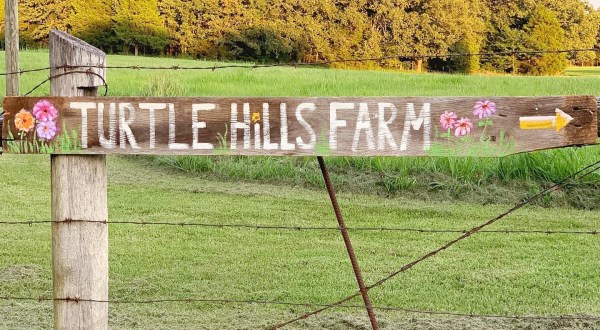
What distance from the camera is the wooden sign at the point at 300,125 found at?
2.99 m

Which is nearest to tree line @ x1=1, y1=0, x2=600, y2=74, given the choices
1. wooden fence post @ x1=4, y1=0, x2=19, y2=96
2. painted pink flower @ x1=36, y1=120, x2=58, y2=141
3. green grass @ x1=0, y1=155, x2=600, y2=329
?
wooden fence post @ x1=4, y1=0, x2=19, y2=96

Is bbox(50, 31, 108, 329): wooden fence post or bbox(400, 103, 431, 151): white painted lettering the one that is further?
bbox(50, 31, 108, 329): wooden fence post

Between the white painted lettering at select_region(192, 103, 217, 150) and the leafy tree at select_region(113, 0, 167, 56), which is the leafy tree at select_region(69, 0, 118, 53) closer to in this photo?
the leafy tree at select_region(113, 0, 167, 56)

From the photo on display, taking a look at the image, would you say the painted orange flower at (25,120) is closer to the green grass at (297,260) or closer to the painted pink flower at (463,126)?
the painted pink flower at (463,126)

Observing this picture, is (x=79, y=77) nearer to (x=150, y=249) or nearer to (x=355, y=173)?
(x=150, y=249)

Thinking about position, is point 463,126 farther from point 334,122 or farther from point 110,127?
point 110,127

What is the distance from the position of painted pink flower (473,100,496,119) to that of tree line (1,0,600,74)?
36051 millimetres

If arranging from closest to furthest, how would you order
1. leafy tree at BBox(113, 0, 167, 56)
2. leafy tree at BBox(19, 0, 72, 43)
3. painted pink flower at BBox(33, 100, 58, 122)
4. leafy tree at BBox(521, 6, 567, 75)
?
painted pink flower at BBox(33, 100, 58, 122) < leafy tree at BBox(19, 0, 72, 43) < leafy tree at BBox(113, 0, 167, 56) < leafy tree at BBox(521, 6, 567, 75)

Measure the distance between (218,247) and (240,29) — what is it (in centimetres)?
3421

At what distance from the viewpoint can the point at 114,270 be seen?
241 inches

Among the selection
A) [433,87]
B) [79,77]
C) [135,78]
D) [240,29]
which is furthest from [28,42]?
[79,77]

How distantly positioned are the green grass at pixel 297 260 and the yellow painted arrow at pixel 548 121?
1.99 meters

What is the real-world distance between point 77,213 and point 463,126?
140 centimetres

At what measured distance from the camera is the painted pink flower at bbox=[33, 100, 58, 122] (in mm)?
3182
